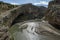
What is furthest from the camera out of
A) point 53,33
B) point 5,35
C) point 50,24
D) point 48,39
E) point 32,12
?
point 32,12

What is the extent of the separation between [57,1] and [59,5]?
118 cm

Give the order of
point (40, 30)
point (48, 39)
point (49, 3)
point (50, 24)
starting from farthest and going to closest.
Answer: point (49, 3), point (50, 24), point (40, 30), point (48, 39)

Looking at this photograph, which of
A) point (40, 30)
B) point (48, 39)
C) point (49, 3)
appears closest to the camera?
point (48, 39)

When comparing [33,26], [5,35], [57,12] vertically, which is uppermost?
[5,35]

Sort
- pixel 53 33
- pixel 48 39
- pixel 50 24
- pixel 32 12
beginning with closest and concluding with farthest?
pixel 48 39 < pixel 53 33 < pixel 50 24 < pixel 32 12

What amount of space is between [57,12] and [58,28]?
8.70ft

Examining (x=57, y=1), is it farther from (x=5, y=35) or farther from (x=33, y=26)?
(x=5, y=35)

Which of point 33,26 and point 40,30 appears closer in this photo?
point 40,30

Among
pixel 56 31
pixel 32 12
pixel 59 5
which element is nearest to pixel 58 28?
pixel 56 31

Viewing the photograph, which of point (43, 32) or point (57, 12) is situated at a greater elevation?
point (57, 12)

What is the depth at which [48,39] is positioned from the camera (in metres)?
18.3

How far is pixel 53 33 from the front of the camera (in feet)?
70.5

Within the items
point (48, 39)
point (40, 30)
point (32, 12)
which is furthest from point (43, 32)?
point (32, 12)

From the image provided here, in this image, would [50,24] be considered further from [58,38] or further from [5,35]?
[5,35]
